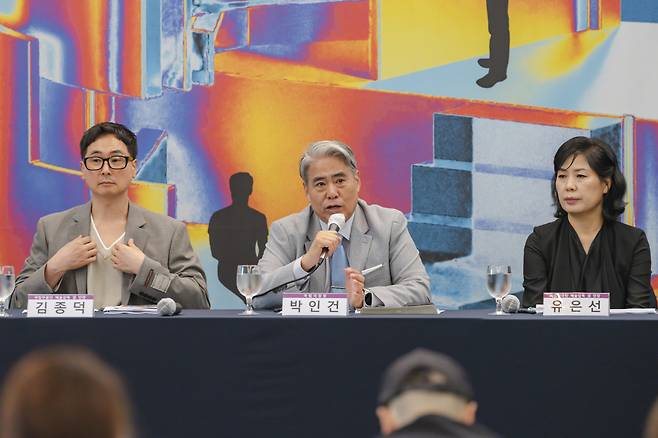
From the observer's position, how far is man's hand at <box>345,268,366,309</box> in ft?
11.3

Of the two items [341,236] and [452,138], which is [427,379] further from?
[452,138]

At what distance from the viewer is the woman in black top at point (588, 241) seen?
12.4 ft

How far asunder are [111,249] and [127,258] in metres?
0.21

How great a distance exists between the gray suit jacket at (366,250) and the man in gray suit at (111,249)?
1.05ft

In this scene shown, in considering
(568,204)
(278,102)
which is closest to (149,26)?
(278,102)

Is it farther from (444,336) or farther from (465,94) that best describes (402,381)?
(465,94)

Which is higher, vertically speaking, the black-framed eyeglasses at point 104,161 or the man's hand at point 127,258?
the black-framed eyeglasses at point 104,161

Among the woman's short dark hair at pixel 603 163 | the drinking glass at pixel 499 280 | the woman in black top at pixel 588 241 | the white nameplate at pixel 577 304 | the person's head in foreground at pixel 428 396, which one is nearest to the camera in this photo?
the person's head in foreground at pixel 428 396

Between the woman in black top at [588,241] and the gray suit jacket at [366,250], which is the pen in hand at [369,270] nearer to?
the gray suit jacket at [366,250]

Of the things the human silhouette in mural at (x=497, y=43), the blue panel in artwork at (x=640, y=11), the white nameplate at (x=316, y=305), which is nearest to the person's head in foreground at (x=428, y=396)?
the white nameplate at (x=316, y=305)

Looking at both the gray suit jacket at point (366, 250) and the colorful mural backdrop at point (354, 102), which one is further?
the colorful mural backdrop at point (354, 102)

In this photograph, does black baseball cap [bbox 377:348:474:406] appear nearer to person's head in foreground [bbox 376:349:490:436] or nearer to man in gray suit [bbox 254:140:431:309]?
person's head in foreground [bbox 376:349:490:436]

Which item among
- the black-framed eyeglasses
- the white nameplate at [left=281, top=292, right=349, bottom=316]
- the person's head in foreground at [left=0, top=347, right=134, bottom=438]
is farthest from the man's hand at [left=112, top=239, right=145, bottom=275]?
the person's head in foreground at [left=0, top=347, right=134, bottom=438]

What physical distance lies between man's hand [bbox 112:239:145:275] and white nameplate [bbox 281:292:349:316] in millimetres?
753
